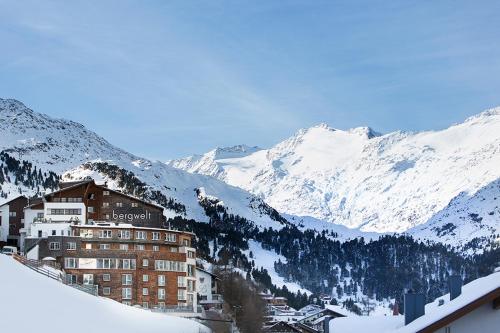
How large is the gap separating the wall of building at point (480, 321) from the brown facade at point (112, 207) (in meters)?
133

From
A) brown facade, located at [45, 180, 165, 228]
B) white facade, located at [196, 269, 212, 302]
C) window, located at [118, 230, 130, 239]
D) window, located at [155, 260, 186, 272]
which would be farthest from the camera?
white facade, located at [196, 269, 212, 302]

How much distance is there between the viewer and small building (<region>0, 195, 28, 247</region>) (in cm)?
16543

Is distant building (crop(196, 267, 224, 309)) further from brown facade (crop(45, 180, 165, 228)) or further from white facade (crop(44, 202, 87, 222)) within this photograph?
white facade (crop(44, 202, 87, 222))

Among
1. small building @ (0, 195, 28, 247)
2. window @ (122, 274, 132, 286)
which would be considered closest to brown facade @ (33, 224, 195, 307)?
window @ (122, 274, 132, 286)

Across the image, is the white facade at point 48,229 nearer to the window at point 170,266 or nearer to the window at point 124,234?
the window at point 124,234

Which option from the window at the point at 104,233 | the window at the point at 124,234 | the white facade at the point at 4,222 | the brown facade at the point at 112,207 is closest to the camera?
the window at the point at 104,233

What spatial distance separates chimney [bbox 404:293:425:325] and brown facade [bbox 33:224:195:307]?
85.6 m

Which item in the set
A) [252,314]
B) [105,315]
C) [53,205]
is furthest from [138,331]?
[53,205]

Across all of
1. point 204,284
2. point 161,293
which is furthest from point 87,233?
point 204,284

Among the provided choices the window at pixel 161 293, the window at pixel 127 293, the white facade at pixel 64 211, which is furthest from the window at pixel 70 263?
the white facade at pixel 64 211

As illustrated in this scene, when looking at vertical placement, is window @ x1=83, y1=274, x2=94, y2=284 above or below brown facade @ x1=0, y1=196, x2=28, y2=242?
below

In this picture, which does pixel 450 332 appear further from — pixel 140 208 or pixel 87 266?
pixel 140 208

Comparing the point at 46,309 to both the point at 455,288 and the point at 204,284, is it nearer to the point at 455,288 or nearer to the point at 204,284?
the point at 455,288

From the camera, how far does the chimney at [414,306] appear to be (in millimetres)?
39188
